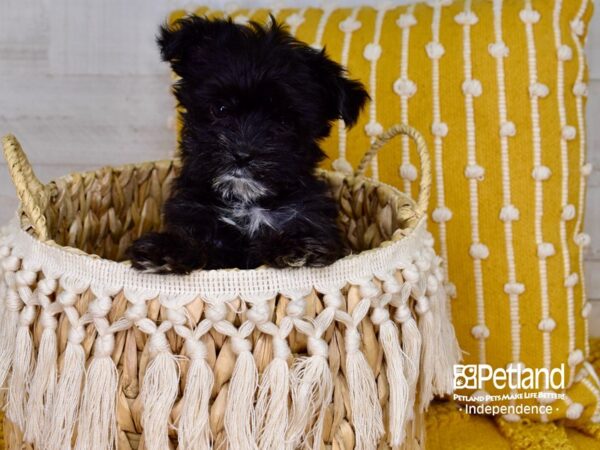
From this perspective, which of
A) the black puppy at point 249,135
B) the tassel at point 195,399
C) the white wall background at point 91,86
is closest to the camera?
the tassel at point 195,399

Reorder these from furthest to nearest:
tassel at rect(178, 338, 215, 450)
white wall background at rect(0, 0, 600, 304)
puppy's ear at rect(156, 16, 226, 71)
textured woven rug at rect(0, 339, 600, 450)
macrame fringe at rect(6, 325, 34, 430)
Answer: white wall background at rect(0, 0, 600, 304) < textured woven rug at rect(0, 339, 600, 450) < puppy's ear at rect(156, 16, 226, 71) < macrame fringe at rect(6, 325, 34, 430) < tassel at rect(178, 338, 215, 450)

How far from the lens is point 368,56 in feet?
5.32

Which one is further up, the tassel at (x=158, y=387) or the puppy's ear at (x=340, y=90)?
the puppy's ear at (x=340, y=90)

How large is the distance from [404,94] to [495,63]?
0.68 ft

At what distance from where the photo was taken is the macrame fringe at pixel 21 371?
1063 millimetres

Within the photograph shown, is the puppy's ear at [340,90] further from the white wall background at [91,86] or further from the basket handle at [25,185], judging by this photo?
the white wall background at [91,86]

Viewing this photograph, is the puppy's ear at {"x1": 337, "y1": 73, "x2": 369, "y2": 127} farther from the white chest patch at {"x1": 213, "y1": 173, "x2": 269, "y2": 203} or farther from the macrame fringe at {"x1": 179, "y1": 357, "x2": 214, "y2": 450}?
the macrame fringe at {"x1": 179, "y1": 357, "x2": 214, "y2": 450}

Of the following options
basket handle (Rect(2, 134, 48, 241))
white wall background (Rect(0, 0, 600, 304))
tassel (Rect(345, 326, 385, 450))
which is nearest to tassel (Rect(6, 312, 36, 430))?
basket handle (Rect(2, 134, 48, 241))

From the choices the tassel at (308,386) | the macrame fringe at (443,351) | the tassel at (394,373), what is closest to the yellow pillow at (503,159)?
the macrame fringe at (443,351)

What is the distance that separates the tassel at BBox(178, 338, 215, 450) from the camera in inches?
37.8

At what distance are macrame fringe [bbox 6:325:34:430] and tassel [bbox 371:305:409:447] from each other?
515 millimetres

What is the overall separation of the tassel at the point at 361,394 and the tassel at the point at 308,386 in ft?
0.13

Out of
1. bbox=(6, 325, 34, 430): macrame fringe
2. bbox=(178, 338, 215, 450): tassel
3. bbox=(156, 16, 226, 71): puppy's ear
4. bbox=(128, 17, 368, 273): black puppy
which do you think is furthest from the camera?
bbox=(156, 16, 226, 71): puppy's ear

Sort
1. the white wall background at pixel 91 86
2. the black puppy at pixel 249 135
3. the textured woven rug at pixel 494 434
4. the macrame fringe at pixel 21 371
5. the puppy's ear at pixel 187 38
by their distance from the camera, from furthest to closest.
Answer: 1. the white wall background at pixel 91 86
2. the textured woven rug at pixel 494 434
3. the puppy's ear at pixel 187 38
4. the black puppy at pixel 249 135
5. the macrame fringe at pixel 21 371
